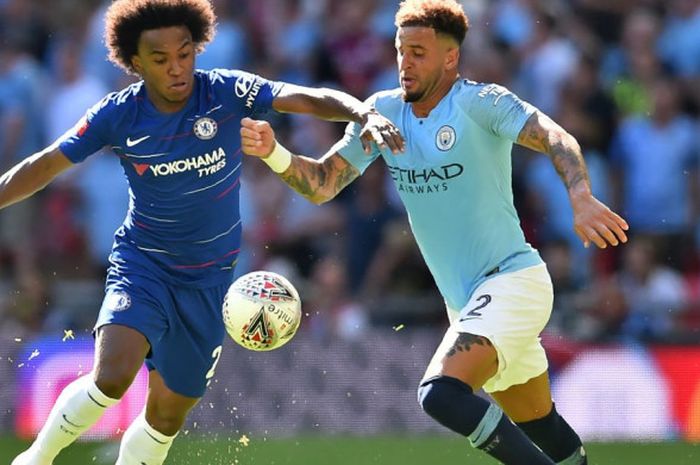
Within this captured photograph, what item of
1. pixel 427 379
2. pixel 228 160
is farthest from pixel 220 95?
pixel 427 379

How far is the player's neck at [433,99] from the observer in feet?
23.2

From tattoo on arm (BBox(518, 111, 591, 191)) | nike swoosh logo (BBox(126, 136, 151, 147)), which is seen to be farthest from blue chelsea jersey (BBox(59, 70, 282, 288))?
tattoo on arm (BBox(518, 111, 591, 191))

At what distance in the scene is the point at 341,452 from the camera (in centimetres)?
982

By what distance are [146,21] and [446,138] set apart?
1.65 metres

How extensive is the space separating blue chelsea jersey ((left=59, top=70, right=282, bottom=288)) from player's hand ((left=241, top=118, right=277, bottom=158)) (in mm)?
251

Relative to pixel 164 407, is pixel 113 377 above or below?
above

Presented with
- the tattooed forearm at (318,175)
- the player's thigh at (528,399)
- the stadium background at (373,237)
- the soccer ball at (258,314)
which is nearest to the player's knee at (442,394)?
the player's thigh at (528,399)

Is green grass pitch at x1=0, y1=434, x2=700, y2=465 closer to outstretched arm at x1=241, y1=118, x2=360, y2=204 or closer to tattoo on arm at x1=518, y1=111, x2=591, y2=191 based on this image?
outstretched arm at x1=241, y1=118, x2=360, y2=204

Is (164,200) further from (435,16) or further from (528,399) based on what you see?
(528,399)

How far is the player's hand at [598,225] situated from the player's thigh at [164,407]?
2331 mm

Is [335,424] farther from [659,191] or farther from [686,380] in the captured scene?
[659,191]

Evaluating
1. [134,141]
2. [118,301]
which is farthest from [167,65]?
[118,301]

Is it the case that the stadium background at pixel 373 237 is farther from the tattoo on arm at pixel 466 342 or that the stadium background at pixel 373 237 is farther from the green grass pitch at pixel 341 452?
the tattoo on arm at pixel 466 342

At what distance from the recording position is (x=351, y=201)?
12359mm
